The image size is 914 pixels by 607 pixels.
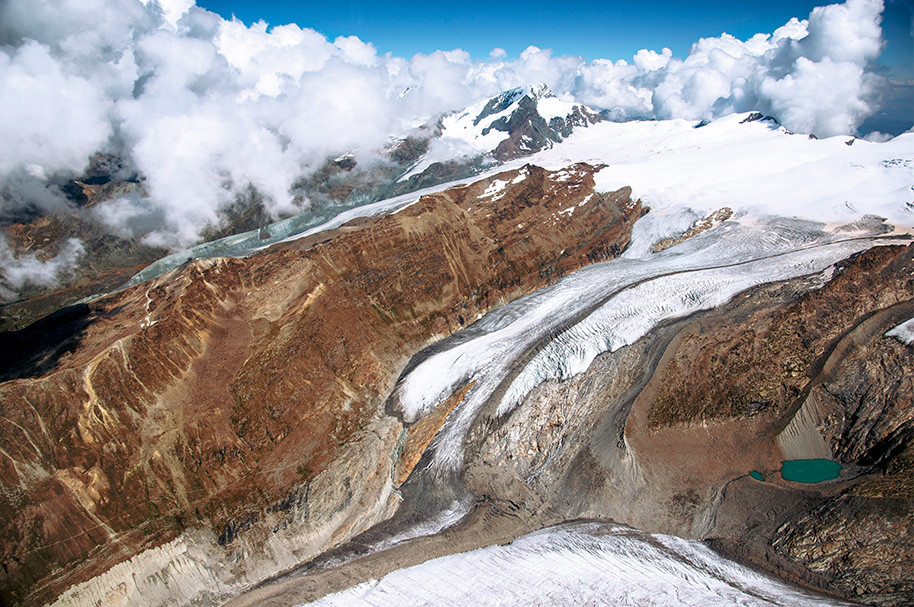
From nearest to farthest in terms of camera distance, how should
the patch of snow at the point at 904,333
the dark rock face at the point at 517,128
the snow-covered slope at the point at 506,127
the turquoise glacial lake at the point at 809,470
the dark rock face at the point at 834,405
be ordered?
1. the dark rock face at the point at 834,405
2. the turquoise glacial lake at the point at 809,470
3. the patch of snow at the point at 904,333
4. the dark rock face at the point at 517,128
5. the snow-covered slope at the point at 506,127

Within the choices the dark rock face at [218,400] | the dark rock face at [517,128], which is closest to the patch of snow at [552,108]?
the dark rock face at [517,128]

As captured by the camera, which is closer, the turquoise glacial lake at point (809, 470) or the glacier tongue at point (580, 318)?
the turquoise glacial lake at point (809, 470)

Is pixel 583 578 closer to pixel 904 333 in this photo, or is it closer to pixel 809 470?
pixel 809 470

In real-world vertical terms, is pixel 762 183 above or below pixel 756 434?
above

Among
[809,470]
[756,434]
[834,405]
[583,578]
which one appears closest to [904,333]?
[834,405]

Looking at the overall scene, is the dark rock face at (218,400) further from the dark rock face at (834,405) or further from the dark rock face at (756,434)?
the dark rock face at (834,405)

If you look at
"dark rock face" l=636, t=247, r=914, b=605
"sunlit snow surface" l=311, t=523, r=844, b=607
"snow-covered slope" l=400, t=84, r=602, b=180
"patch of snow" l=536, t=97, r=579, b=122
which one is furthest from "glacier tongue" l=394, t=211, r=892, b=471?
"patch of snow" l=536, t=97, r=579, b=122
